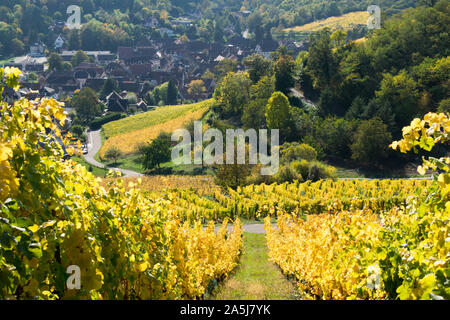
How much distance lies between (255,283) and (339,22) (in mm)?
114680

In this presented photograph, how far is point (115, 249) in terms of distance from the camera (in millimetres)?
4297

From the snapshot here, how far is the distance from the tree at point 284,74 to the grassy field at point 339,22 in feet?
212

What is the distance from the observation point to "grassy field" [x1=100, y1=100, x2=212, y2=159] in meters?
48.4

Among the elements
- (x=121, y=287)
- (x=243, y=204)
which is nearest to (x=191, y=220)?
(x=243, y=204)

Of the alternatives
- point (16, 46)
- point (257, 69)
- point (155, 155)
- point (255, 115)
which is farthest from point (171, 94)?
point (16, 46)

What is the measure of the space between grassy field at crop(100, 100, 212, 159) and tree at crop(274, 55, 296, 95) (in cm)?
1060

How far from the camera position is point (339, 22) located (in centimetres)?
11331

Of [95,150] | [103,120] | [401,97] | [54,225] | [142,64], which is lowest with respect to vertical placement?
[95,150]

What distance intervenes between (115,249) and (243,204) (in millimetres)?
16678

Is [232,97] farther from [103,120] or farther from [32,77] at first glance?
[32,77]

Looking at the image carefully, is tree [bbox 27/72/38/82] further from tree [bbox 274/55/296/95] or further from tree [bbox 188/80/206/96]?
tree [bbox 274/55/296/95]

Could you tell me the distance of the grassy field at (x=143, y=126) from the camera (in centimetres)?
4841

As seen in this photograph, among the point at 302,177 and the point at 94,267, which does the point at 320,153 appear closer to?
the point at 302,177
